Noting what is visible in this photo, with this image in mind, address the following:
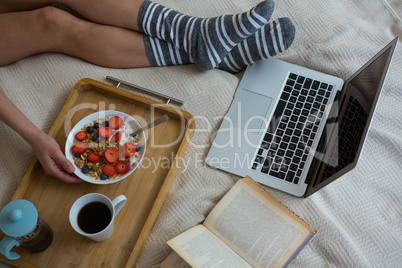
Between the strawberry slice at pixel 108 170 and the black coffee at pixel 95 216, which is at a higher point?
the strawberry slice at pixel 108 170

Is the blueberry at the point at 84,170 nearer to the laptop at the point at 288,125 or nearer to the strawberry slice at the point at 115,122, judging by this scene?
the strawberry slice at the point at 115,122

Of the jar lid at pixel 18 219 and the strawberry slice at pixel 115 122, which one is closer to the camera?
the jar lid at pixel 18 219

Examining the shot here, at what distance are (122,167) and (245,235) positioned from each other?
32 cm

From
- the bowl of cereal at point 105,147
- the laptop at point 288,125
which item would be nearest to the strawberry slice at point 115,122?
the bowl of cereal at point 105,147

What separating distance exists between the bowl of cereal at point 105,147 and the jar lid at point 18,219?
0.15 m

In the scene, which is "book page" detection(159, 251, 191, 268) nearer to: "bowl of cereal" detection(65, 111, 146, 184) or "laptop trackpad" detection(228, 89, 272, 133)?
"bowl of cereal" detection(65, 111, 146, 184)

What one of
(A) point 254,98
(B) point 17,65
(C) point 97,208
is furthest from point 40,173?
(A) point 254,98

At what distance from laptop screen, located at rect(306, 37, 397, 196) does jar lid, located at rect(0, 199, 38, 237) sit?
1.95ft

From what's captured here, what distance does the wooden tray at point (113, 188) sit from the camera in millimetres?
795

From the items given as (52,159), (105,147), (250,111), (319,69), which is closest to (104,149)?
(105,147)

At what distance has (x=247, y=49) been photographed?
0.96 metres

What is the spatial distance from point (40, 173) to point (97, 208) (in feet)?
0.66

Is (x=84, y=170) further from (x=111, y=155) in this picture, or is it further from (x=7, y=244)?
(x=7, y=244)

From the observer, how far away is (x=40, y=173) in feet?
2.80
